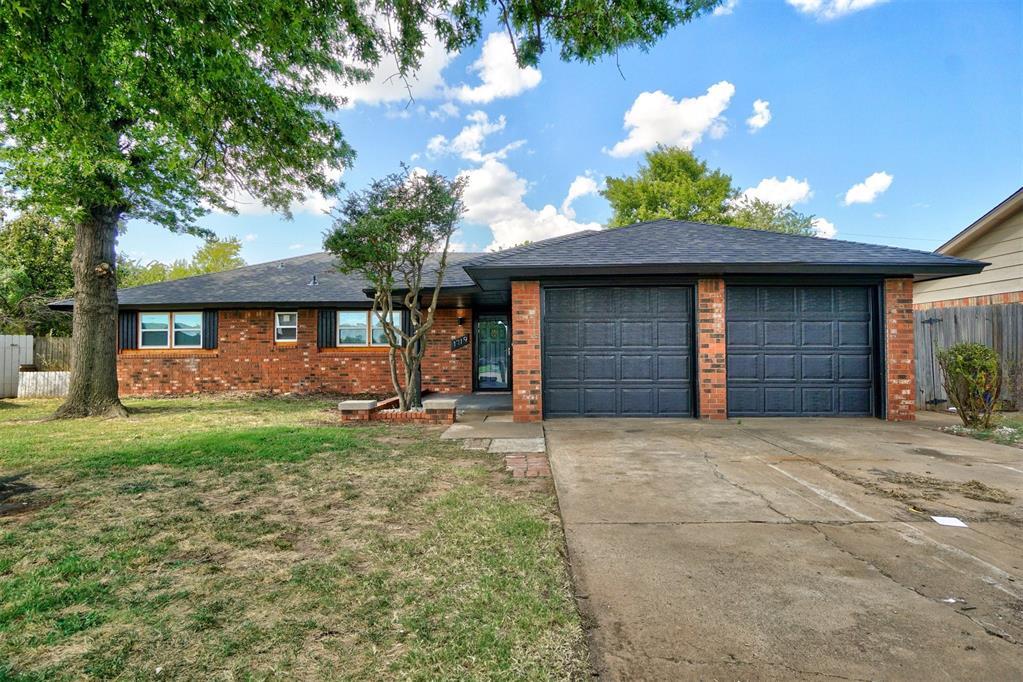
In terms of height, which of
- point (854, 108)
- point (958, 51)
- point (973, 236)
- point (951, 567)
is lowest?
point (951, 567)

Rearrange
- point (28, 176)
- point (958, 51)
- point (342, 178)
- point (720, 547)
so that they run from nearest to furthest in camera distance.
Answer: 1. point (720, 547)
2. point (28, 176)
3. point (958, 51)
4. point (342, 178)

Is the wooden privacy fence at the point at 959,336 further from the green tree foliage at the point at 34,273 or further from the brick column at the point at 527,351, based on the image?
the green tree foliage at the point at 34,273

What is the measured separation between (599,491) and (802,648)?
2.18 meters

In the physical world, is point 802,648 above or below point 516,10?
below

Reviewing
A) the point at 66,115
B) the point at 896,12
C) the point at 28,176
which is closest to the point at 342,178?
the point at 28,176

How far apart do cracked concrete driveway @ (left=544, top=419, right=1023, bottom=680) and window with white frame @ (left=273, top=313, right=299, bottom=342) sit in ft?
36.0

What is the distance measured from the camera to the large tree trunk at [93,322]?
9.43 meters

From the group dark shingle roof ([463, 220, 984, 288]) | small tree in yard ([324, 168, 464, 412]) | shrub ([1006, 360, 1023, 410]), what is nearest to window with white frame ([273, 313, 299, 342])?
small tree in yard ([324, 168, 464, 412])

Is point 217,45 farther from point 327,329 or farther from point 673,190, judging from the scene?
point 673,190

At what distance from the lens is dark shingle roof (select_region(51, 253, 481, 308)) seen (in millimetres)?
12875

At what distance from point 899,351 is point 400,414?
8597 millimetres

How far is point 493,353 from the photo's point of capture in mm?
13516

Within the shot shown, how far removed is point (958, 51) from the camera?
396 inches

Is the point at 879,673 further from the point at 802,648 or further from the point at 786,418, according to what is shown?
the point at 786,418
